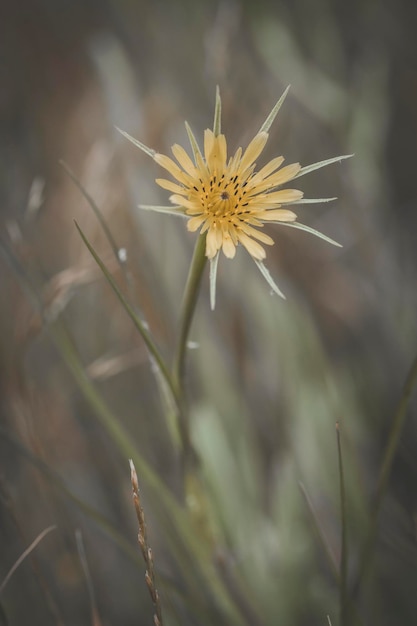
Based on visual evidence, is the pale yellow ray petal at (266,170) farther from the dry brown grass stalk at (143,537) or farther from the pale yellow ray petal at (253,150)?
the dry brown grass stalk at (143,537)

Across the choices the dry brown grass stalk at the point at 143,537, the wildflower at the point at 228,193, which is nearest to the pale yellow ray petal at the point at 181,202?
the wildflower at the point at 228,193

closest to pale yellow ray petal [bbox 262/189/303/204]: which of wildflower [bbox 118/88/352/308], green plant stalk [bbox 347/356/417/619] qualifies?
wildflower [bbox 118/88/352/308]

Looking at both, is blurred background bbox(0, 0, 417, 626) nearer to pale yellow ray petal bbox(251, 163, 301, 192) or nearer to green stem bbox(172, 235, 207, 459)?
green stem bbox(172, 235, 207, 459)

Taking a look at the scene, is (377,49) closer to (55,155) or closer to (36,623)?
(55,155)

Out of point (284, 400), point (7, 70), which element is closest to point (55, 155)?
point (7, 70)

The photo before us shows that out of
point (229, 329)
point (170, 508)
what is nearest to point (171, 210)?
point (170, 508)

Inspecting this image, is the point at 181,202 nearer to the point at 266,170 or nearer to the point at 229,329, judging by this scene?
the point at 266,170
